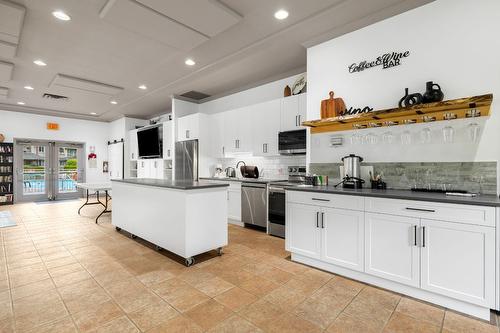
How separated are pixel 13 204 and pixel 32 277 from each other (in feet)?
23.2

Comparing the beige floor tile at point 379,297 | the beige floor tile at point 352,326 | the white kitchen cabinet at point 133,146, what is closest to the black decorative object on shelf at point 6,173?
the white kitchen cabinet at point 133,146

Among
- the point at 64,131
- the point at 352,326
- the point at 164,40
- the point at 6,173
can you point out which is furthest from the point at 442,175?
the point at 6,173

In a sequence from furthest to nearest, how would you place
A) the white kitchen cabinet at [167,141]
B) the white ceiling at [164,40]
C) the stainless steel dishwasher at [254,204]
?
the white kitchen cabinet at [167,141] < the stainless steel dishwasher at [254,204] < the white ceiling at [164,40]

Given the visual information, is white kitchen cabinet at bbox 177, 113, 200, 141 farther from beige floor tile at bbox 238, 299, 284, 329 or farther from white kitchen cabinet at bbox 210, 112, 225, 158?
beige floor tile at bbox 238, 299, 284, 329

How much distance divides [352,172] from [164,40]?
307 centimetres

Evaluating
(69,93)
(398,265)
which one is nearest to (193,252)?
(398,265)

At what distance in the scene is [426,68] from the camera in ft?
8.93

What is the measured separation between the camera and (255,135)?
16.4ft

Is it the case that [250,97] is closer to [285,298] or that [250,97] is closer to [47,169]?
[285,298]

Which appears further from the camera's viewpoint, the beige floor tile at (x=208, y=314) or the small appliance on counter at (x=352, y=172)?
the small appliance on counter at (x=352, y=172)

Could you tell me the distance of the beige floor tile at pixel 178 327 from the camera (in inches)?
72.4

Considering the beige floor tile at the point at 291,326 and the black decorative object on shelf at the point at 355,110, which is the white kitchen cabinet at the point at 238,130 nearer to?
the black decorative object on shelf at the point at 355,110

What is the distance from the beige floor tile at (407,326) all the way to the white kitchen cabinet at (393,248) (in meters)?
0.37

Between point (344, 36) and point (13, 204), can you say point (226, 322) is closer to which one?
point (344, 36)
